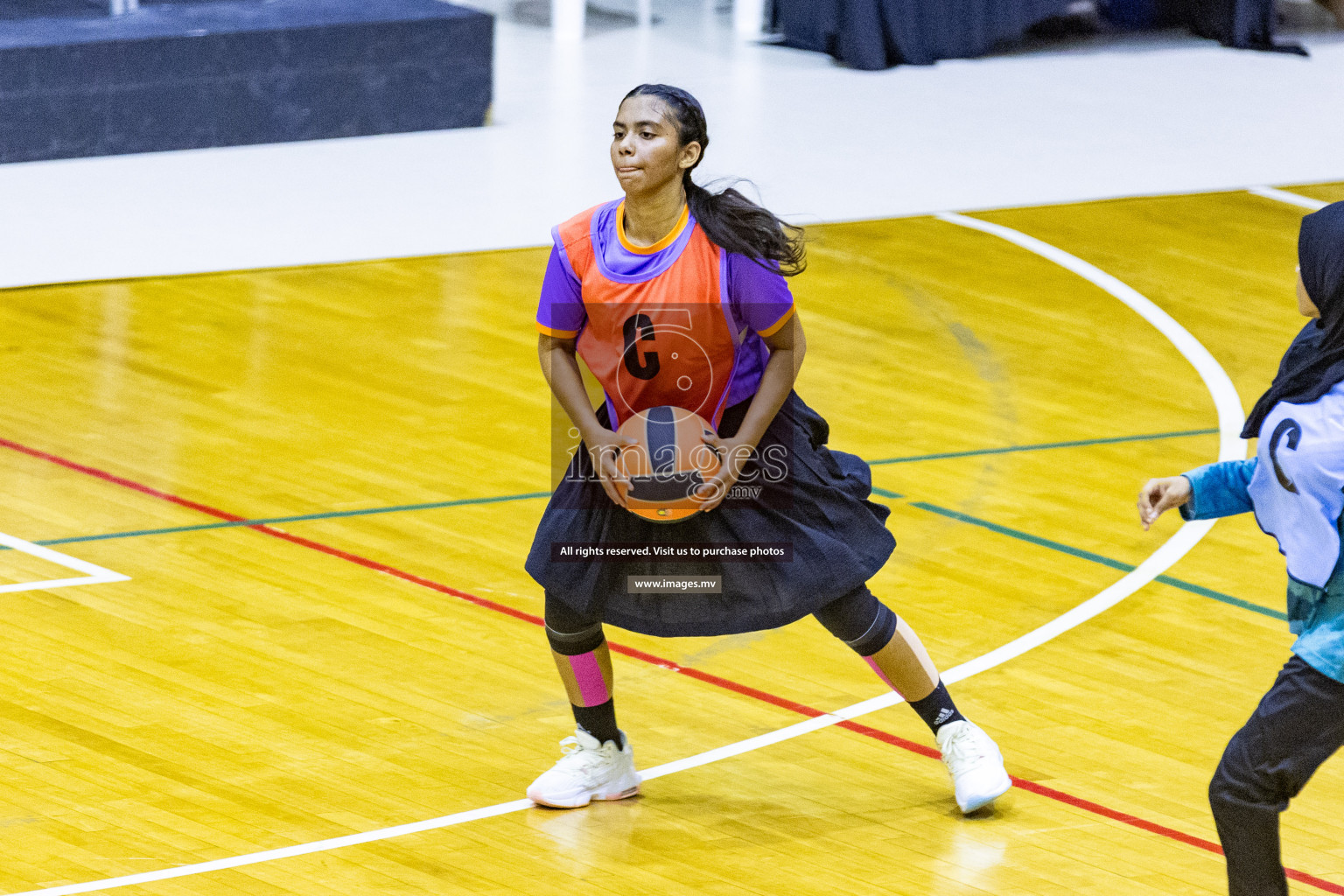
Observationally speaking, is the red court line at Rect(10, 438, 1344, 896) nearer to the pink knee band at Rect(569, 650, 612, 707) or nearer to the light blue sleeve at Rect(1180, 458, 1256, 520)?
the pink knee band at Rect(569, 650, 612, 707)

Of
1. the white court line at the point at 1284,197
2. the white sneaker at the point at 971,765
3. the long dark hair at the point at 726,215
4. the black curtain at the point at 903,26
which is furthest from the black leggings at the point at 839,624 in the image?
the black curtain at the point at 903,26

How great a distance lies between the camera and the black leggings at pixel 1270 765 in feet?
9.04

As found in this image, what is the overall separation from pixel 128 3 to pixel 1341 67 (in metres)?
6.31

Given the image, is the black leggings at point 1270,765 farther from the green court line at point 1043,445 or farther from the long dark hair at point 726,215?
the green court line at point 1043,445

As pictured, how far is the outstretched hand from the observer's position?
2.87m

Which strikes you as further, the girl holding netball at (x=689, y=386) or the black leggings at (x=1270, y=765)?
the girl holding netball at (x=689, y=386)

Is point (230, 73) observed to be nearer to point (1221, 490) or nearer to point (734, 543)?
point (734, 543)

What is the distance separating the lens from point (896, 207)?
8.03 meters

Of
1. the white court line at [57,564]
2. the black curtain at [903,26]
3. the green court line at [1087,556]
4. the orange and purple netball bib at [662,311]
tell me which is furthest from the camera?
the black curtain at [903,26]

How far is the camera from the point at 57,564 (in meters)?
4.62

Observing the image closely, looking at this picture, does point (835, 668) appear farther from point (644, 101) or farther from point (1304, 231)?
point (1304, 231)

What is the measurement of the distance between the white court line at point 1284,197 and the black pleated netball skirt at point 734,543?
5.25 metres

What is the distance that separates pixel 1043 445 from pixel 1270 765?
2859 millimetres

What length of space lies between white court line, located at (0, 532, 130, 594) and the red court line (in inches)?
15.5
